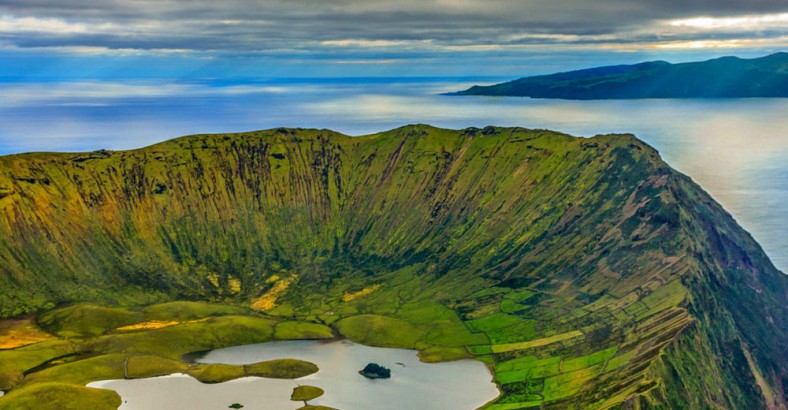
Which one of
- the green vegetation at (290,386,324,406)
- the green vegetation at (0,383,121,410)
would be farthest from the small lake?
the green vegetation at (0,383,121,410)

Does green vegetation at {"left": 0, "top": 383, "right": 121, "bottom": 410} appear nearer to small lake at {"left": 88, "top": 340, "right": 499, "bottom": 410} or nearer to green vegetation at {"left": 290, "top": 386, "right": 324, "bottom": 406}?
small lake at {"left": 88, "top": 340, "right": 499, "bottom": 410}

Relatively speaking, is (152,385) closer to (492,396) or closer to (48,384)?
(48,384)

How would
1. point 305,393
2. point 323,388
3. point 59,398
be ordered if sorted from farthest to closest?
point 323,388, point 305,393, point 59,398

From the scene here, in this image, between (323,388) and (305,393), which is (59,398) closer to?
(305,393)

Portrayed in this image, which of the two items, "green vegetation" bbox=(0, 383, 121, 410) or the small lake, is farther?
the small lake

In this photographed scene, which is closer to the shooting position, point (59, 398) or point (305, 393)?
point (59, 398)

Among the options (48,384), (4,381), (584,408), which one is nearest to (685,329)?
(584,408)

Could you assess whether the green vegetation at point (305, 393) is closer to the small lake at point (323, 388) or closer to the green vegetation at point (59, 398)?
the small lake at point (323, 388)

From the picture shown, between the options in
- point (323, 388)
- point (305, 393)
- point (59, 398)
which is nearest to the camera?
point (59, 398)

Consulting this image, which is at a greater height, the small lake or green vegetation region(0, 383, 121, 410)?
green vegetation region(0, 383, 121, 410)

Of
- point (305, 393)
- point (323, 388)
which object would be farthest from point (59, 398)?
point (323, 388)

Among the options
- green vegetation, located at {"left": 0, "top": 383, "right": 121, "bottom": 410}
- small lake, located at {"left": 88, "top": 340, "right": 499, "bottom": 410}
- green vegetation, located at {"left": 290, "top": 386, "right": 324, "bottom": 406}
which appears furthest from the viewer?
green vegetation, located at {"left": 290, "top": 386, "right": 324, "bottom": 406}
